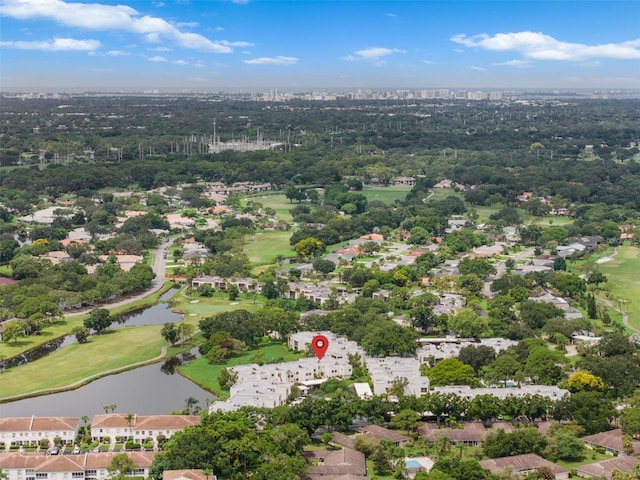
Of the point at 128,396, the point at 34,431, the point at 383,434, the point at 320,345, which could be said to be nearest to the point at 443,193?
the point at 320,345

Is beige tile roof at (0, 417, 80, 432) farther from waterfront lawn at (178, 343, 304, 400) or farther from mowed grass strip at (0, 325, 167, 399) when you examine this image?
waterfront lawn at (178, 343, 304, 400)

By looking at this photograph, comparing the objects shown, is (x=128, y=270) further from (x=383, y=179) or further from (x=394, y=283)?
(x=383, y=179)

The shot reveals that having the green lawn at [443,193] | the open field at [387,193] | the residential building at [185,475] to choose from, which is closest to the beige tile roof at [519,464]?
the residential building at [185,475]

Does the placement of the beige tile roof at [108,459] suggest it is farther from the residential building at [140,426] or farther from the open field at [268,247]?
the open field at [268,247]

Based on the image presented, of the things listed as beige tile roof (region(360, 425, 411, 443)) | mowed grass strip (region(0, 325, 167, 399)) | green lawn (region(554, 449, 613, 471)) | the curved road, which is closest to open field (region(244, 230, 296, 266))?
the curved road

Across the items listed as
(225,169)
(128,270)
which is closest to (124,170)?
(225,169)
